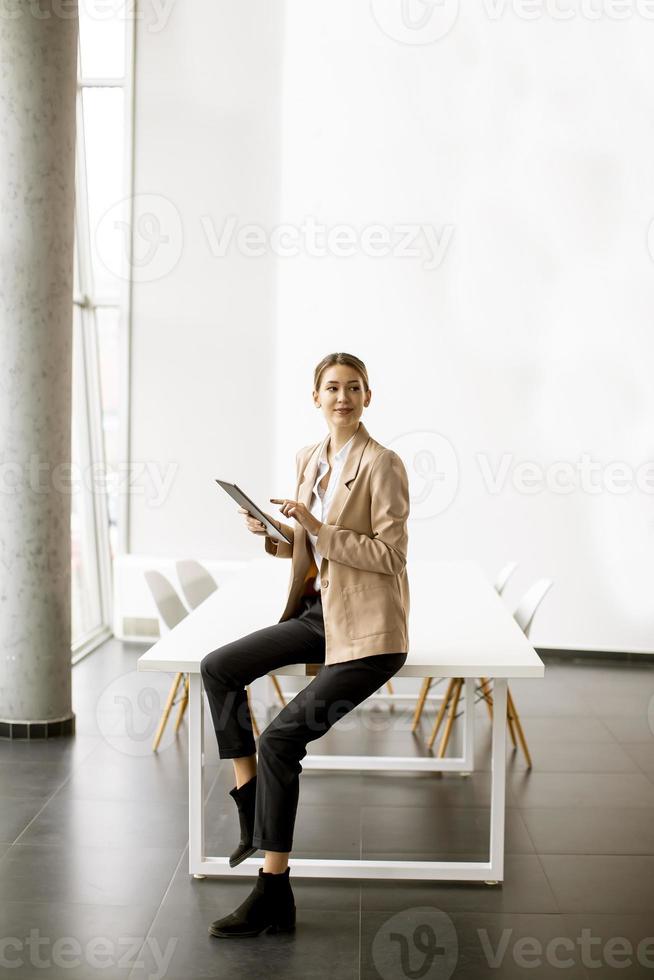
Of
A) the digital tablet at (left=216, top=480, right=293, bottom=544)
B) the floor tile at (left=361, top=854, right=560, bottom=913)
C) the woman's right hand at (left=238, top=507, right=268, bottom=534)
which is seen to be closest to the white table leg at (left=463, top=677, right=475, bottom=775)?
the floor tile at (left=361, top=854, right=560, bottom=913)

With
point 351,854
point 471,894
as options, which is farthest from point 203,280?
point 471,894

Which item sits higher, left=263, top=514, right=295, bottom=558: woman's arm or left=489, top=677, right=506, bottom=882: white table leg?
left=263, top=514, right=295, bottom=558: woman's arm

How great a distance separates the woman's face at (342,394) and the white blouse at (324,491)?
9 cm

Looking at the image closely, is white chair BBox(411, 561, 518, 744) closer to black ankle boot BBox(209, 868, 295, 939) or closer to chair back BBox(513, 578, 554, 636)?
chair back BBox(513, 578, 554, 636)

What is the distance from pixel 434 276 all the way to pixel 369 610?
4.02 meters

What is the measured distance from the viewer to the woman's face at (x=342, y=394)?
3219mm

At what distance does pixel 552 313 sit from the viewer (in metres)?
6.58

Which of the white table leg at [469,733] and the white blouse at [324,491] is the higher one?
the white blouse at [324,491]

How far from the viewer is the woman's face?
127 inches

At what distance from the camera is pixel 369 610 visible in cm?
312

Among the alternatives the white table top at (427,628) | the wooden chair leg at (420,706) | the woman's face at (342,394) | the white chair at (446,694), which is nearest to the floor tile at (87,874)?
the white table top at (427,628)

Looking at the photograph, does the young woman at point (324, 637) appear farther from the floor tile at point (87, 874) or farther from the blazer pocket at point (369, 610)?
the floor tile at point (87, 874)

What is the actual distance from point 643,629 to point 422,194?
3167 millimetres

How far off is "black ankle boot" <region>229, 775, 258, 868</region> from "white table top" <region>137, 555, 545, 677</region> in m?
0.38
